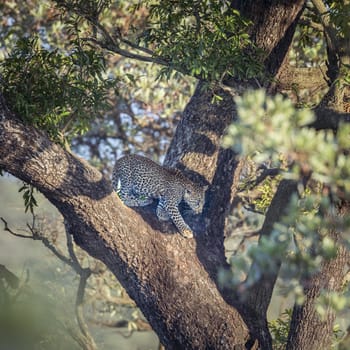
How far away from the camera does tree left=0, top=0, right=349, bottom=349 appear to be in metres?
5.41

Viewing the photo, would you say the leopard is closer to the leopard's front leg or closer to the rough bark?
the leopard's front leg

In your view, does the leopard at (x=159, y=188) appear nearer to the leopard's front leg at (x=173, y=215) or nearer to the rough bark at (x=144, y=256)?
the leopard's front leg at (x=173, y=215)

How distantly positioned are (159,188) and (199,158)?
1.60 feet

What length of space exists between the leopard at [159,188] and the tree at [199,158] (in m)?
0.16

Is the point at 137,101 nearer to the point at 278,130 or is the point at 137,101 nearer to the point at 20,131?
the point at 20,131

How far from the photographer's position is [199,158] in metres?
6.71

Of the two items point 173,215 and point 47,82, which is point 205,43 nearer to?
point 47,82

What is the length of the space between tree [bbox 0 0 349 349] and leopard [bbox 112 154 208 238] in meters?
0.16

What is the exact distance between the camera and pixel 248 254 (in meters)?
3.48

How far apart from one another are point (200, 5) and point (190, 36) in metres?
0.39

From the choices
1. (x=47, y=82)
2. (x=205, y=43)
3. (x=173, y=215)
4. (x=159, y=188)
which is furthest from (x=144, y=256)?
(x=205, y=43)

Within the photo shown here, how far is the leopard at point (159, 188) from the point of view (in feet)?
22.0

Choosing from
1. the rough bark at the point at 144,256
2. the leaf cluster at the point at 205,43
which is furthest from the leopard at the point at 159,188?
the leaf cluster at the point at 205,43

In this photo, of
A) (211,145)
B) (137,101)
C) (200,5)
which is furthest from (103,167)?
(200,5)
